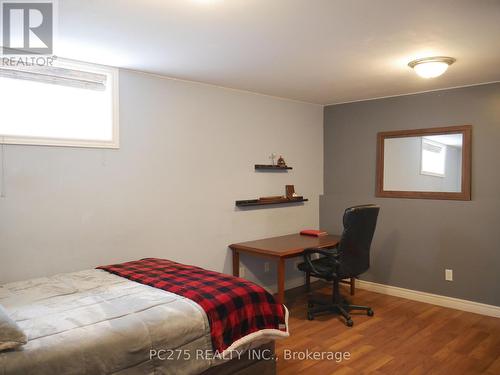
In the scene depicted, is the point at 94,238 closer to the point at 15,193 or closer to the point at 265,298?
the point at 15,193

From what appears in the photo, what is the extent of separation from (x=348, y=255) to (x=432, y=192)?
1375mm

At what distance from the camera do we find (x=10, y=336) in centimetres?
167

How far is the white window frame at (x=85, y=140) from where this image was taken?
2802mm

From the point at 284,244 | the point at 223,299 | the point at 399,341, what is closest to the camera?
the point at 223,299

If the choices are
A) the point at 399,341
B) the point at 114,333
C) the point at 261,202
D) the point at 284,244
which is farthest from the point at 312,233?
the point at 114,333

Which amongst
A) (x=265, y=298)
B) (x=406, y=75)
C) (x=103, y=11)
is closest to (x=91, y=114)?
(x=103, y=11)

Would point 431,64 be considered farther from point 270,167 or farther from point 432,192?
point 270,167

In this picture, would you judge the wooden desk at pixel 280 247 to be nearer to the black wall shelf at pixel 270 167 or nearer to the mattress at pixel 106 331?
the black wall shelf at pixel 270 167

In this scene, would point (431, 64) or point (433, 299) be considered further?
point (433, 299)

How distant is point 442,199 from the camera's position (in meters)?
4.22

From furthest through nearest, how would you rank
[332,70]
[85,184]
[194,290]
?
[332,70], [85,184], [194,290]

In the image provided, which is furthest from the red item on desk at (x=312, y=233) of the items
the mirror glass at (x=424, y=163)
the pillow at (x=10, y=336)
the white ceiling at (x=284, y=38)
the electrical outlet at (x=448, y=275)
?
the pillow at (x=10, y=336)

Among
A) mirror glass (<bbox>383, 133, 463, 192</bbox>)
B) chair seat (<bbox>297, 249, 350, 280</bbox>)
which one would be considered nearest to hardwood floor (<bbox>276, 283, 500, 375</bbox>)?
chair seat (<bbox>297, 249, 350, 280</bbox>)

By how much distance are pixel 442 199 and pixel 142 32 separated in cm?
345
